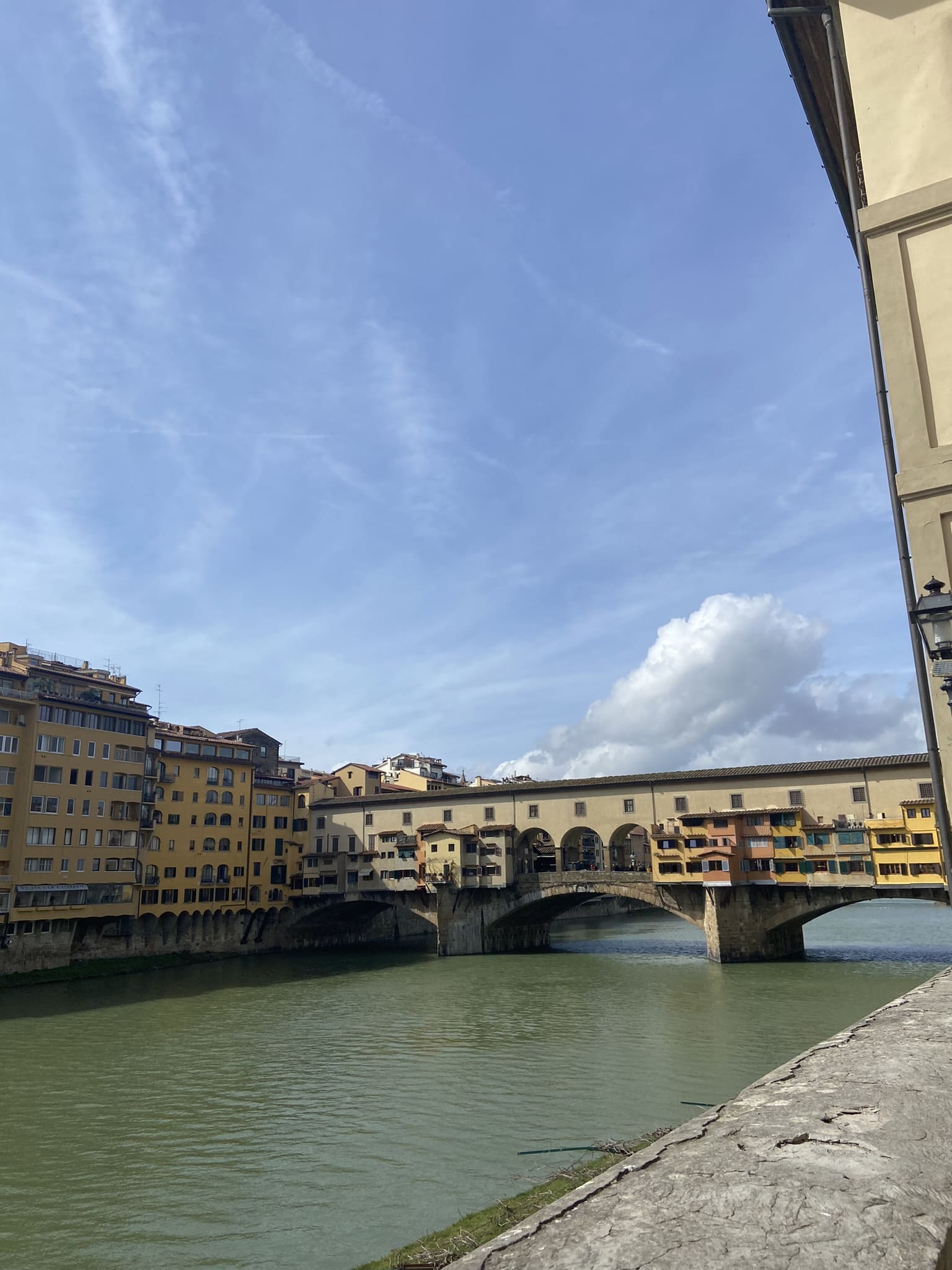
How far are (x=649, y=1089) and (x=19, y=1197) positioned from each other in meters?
15.4

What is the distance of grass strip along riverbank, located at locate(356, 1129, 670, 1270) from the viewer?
1129 cm

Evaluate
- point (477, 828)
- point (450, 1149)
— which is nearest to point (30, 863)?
point (477, 828)

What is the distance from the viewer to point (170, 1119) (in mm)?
23016

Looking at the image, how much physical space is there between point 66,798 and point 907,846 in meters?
52.6

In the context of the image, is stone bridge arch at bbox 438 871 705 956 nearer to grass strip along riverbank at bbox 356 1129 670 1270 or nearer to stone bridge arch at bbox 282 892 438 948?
stone bridge arch at bbox 282 892 438 948

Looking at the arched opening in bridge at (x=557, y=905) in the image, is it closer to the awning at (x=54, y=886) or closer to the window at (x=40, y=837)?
the awning at (x=54, y=886)

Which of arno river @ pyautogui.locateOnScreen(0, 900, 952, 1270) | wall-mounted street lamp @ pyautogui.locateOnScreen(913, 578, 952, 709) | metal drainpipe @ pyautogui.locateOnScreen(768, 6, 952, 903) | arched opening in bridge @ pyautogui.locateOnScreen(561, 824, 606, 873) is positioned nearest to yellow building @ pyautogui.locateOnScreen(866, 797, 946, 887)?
arno river @ pyautogui.locateOnScreen(0, 900, 952, 1270)

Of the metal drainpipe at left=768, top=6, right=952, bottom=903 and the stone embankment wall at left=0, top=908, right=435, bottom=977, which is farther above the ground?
the metal drainpipe at left=768, top=6, right=952, bottom=903

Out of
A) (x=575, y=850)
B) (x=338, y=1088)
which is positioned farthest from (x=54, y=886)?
(x=575, y=850)

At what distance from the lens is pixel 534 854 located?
7881 centimetres

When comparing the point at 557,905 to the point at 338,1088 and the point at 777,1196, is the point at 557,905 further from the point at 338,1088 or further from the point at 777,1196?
the point at 777,1196

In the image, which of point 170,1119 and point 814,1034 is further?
point 814,1034

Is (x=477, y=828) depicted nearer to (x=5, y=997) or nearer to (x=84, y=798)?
(x=84, y=798)

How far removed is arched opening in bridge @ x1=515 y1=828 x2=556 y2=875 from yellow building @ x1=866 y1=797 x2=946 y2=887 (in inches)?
938
